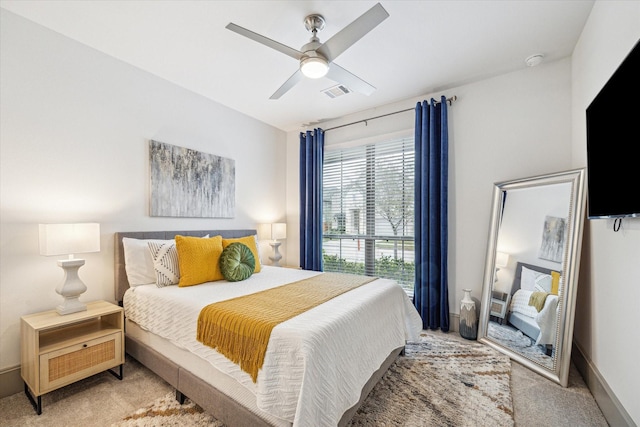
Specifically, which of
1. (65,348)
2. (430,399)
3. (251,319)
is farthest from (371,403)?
(65,348)

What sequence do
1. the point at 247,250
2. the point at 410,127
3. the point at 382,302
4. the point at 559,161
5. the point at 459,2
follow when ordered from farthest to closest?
the point at 410,127 < the point at 247,250 < the point at 559,161 < the point at 382,302 < the point at 459,2

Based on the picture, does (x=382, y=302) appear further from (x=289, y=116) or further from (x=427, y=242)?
(x=289, y=116)

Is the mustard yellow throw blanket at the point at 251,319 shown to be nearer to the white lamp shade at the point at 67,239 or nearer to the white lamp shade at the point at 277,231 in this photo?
the white lamp shade at the point at 67,239

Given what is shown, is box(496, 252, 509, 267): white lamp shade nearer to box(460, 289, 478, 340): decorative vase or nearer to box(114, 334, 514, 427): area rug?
box(460, 289, 478, 340): decorative vase

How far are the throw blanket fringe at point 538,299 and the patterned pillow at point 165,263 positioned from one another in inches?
121

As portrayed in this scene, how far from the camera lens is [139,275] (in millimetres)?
2510

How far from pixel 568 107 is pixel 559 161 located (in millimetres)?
494

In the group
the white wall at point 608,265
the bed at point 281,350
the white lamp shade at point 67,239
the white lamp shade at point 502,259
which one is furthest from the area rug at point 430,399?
the white lamp shade at point 67,239

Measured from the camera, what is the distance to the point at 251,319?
5.27 feet

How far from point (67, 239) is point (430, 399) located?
2.78 m

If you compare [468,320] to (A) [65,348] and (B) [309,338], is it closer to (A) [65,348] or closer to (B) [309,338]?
(B) [309,338]

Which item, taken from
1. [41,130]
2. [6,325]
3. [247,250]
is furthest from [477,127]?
[6,325]

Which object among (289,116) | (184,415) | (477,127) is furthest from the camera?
(289,116)

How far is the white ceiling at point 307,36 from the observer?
6.63ft
